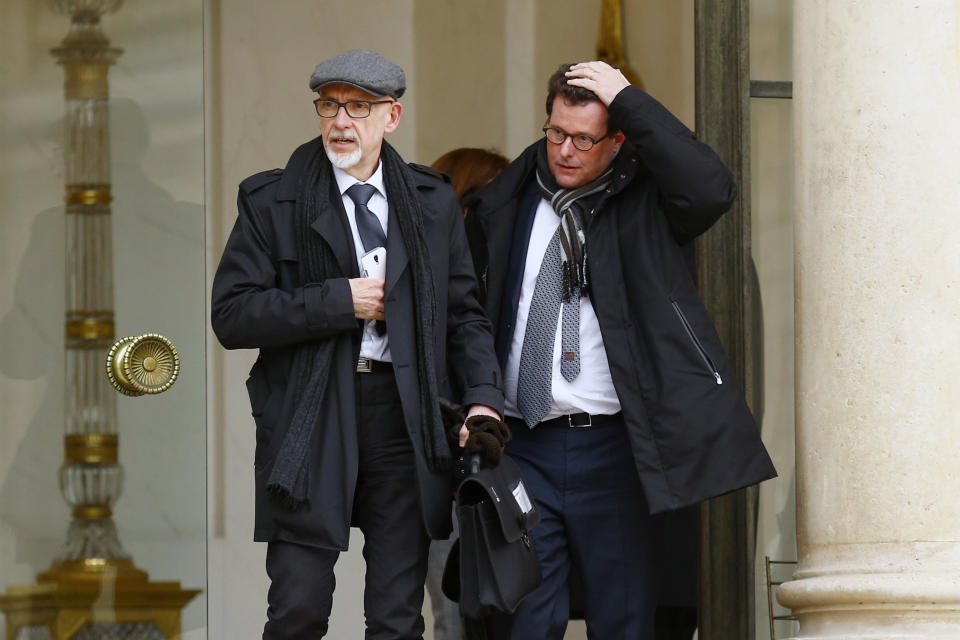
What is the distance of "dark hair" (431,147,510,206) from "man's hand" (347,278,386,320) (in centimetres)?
99

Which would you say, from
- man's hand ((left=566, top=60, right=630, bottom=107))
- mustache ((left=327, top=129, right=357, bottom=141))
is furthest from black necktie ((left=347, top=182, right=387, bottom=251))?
man's hand ((left=566, top=60, right=630, bottom=107))

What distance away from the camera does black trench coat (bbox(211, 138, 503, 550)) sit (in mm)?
3738

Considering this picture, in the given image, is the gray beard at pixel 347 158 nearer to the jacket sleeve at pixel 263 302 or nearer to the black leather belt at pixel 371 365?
the jacket sleeve at pixel 263 302

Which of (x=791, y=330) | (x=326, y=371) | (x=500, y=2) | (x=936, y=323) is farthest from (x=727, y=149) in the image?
(x=500, y=2)

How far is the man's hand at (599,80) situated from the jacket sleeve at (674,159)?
0.04 m

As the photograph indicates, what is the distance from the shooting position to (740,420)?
4035mm

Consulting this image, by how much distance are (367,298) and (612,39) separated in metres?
3.03

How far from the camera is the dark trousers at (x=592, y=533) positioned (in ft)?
13.4

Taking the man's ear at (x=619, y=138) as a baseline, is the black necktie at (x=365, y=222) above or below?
below

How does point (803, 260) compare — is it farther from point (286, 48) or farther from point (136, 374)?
point (286, 48)

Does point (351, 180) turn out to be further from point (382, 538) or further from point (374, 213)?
point (382, 538)

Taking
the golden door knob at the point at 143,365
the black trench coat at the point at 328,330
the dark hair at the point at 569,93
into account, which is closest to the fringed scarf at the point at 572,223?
the dark hair at the point at 569,93

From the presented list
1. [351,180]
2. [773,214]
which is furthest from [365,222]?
[773,214]

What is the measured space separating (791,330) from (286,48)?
2.54 meters
